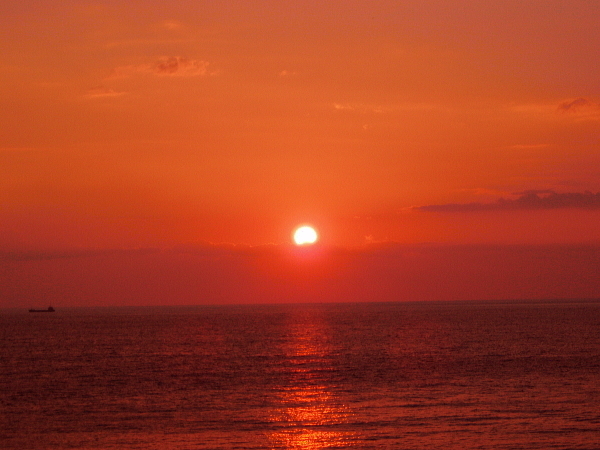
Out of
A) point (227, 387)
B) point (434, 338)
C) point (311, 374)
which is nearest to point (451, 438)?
point (227, 387)

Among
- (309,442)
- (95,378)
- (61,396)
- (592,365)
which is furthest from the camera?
(592,365)

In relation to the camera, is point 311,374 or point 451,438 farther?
point 311,374

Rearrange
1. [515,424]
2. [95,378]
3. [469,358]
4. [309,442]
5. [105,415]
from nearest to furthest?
[309,442] → [515,424] → [105,415] → [95,378] → [469,358]

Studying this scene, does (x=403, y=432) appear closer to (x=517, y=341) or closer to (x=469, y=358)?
(x=469, y=358)

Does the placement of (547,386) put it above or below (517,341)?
below

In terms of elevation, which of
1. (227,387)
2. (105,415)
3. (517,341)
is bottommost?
(105,415)

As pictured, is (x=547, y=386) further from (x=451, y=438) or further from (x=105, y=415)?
(x=105, y=415)

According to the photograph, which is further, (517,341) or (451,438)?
(517,341)

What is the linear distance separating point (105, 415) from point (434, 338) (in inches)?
3208

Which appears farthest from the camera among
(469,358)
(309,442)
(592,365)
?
(469,358)

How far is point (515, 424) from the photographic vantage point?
43.0 metres

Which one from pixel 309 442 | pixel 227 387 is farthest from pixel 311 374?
pixel 309 442

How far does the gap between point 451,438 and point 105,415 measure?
72.8 feet

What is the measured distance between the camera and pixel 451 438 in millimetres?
39562
